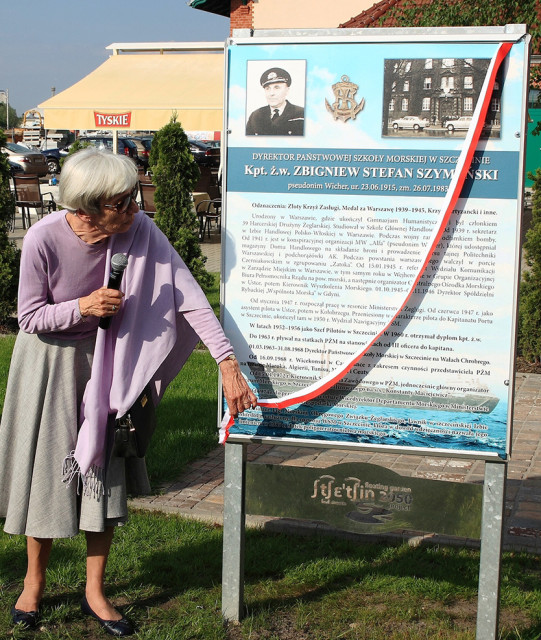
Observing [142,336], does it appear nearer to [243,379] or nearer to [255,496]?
[243,379]

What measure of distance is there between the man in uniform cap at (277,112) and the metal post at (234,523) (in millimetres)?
1198

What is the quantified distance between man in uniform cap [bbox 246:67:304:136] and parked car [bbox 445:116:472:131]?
51cm

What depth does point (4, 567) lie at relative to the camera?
12.8 feet

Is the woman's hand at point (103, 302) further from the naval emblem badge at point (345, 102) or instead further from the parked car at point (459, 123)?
the parked car at point (459, 123)

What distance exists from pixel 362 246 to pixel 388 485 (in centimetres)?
91

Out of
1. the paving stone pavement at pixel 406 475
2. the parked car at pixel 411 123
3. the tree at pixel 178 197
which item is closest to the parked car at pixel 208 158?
the tree at pixel 178 197

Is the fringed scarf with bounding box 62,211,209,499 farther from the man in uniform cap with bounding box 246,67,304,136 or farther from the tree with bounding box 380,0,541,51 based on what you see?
the tree with bounding box 380,0,541,51

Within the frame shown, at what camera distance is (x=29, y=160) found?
124ft

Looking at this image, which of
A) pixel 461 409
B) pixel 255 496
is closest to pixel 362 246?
pixel 461 409

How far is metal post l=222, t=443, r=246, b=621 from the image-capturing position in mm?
3270

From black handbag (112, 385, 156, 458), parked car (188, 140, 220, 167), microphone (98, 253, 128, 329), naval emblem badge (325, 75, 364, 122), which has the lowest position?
black handbag (112, 385, 156, 458)

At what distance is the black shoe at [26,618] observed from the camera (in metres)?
3.34

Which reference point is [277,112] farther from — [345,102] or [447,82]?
[447,82]

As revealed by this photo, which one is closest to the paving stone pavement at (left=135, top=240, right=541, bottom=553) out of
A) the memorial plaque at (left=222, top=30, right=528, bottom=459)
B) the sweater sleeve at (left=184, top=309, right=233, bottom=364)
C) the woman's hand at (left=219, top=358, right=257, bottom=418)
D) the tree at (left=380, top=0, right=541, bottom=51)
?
the memorial plaque at (left=222, top=30, right=528, bottom=459)
